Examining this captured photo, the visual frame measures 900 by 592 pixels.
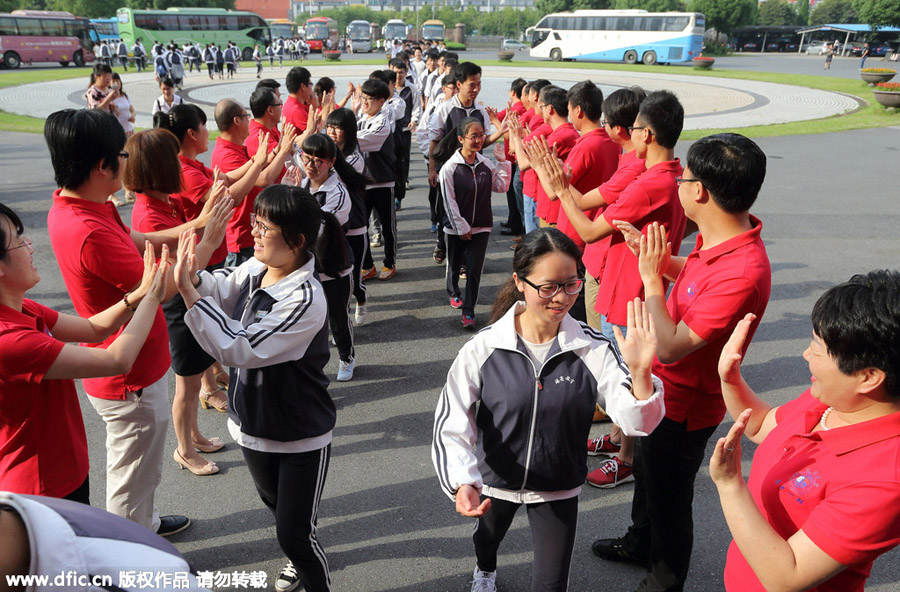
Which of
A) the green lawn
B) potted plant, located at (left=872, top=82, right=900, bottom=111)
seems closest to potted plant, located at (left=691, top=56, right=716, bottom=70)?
the green lawn

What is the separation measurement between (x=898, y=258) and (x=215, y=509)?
28.5 ft

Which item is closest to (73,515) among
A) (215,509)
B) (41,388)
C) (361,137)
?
(41,388)

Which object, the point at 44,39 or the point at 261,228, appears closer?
the point at 261,228

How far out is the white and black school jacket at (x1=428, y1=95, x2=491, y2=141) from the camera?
791 centimetres

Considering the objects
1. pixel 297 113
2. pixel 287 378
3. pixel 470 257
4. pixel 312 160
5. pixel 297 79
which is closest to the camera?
pixel 287 378

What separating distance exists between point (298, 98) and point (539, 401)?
20.4ft

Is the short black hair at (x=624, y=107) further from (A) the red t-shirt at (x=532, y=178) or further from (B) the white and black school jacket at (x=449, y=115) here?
(B) the white and black school jacket at (x=449, y=115)

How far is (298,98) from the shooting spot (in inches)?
297

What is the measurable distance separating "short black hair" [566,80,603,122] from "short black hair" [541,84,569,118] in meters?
1.11

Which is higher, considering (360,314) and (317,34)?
(317,34)

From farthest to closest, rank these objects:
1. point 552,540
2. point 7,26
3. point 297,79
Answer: point 7,26 < point 297,79 < point 552,540

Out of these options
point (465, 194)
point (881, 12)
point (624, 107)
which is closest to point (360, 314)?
point (465, 194)

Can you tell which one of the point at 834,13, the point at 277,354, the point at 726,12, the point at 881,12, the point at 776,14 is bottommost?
the point at 277,354

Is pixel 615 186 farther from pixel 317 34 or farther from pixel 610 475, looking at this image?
pixel 317 34
